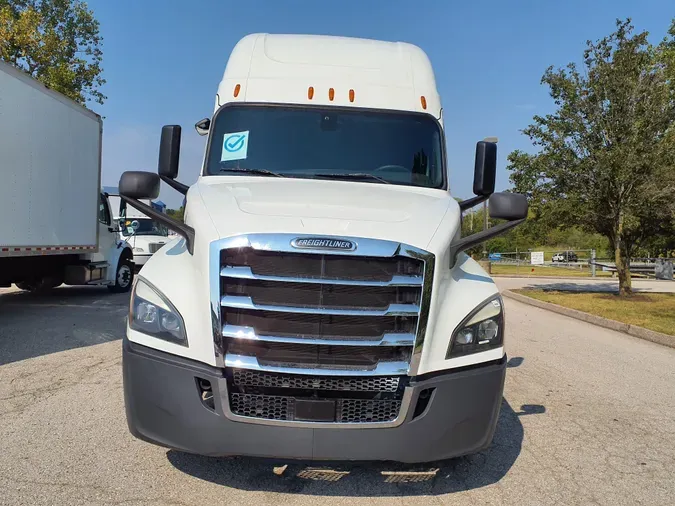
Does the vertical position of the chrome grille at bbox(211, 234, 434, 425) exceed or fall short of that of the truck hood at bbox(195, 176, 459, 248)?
it falls short

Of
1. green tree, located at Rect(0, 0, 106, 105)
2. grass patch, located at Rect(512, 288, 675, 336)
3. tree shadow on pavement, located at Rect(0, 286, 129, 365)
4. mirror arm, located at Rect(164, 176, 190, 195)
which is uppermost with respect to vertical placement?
green tree, located at Rect(0, 0, 106, 105)

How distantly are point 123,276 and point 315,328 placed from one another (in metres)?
11.7

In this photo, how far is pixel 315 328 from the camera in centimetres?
300

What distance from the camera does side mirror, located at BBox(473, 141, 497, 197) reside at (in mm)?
4574

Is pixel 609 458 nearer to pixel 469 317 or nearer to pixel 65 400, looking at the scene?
pixel 469 317

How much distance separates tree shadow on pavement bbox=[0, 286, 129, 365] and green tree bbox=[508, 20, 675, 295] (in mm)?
12150

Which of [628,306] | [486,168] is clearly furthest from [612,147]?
[486,168]

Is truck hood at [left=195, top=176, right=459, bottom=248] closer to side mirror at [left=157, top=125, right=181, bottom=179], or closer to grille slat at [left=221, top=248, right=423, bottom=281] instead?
grille slat at [left=221, top=248, right=423, bottom=281]

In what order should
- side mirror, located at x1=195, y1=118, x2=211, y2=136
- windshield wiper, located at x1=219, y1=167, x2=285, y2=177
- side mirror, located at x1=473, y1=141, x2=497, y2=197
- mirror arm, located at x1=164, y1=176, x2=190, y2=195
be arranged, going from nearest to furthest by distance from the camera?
windshield wiper, located at x1=219, y1=167, x2=285, y2=177
side mirror, located at x1=473, y1=141, x2=497, y2=197
mirror arm, located at x1=164, y1=176, x2=190, y2=195
side mirror, located at x1=195, y1=118, x2=211, y2=136

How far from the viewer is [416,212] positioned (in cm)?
346

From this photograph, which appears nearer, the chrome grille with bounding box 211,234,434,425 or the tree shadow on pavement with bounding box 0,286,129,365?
the chrome grille with bounding box 211,234,434,425

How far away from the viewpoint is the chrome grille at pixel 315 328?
293 cm

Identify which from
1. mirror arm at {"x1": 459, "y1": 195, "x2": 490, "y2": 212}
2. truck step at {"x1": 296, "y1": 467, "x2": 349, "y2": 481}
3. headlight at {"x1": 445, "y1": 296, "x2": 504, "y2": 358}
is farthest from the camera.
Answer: mirror arm at {"x1": 459, "y1": 195, "x2": 490, "y2": 212}

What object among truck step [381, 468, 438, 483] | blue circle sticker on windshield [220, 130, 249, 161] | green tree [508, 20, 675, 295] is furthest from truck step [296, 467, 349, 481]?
green tree [508, 20, 675, 295]
